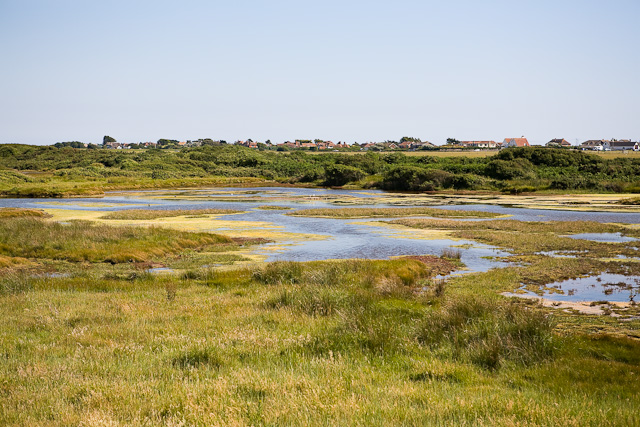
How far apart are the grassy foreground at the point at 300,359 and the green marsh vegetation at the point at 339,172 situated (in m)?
74.3

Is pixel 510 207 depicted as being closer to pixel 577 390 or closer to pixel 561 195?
pixel 561 195

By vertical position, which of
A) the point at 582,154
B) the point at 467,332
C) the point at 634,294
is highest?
the point at 582,154

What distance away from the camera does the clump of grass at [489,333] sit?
365 inches

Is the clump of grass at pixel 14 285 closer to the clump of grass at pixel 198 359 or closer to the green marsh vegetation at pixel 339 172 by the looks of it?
the clump of grass at pixel 198 359

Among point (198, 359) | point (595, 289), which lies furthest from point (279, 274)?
point (595, 289)

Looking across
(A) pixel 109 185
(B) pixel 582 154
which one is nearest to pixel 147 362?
(A) pixel 109 185

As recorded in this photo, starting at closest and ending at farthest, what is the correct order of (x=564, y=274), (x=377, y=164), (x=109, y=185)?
(x=564, y=274), (x=109, y=185), (x=377, y=164)

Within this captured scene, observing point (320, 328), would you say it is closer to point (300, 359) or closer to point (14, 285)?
point (300, 359)

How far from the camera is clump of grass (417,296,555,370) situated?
9.28 m

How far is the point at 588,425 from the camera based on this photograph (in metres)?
5.85

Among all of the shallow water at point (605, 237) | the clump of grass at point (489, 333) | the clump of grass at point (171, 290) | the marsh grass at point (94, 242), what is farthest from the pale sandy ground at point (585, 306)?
the marsh grass at point (94, 242)

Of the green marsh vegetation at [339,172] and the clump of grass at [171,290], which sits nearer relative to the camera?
the clump of grass at [171,290]

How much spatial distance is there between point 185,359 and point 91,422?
3067mm

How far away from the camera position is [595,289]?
20.1 metres
